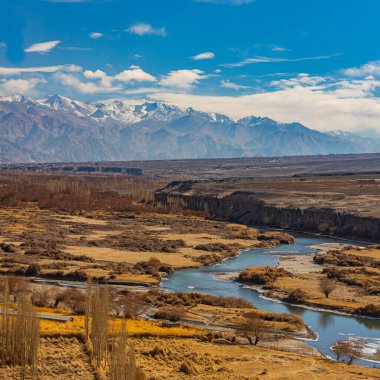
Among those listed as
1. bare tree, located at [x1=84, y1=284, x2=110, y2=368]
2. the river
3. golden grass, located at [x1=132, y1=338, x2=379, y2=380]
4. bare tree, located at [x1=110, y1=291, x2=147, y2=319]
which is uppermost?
bare tree, located at [x1=84, y1=284, x2=110, y2=368]

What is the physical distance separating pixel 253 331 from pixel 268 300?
17.0 meters

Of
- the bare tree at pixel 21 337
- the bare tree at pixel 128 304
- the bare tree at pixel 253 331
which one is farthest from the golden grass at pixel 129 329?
the bare tree at pixel 21 337

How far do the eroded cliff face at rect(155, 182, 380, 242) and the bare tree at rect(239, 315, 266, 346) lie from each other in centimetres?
7554

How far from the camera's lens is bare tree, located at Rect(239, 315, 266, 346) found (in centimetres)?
4900

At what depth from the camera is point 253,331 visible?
49.2m

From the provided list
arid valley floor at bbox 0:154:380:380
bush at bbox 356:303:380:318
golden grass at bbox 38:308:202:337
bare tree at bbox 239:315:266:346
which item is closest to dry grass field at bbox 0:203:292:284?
arid valley floor at bbox 0:154:380:380

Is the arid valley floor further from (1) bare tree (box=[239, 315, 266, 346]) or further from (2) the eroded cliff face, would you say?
(2) the eroded cliff face

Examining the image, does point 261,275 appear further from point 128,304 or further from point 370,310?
point 128,304

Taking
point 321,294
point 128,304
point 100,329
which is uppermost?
point 100,329

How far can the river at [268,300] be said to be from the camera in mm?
51656

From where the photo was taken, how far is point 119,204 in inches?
6688

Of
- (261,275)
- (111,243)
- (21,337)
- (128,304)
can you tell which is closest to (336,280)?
(261,275)

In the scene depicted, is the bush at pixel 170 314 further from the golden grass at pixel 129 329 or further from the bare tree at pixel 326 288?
the bare tree at pixel 326 288

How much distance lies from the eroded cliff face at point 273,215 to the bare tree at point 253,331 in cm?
7554
